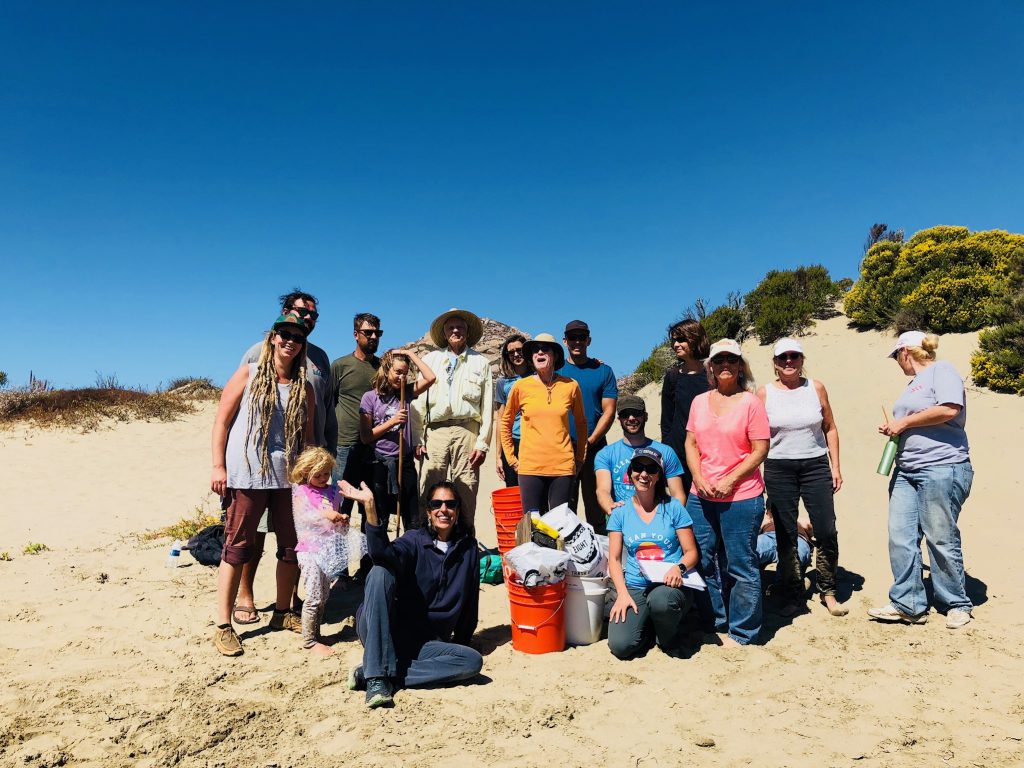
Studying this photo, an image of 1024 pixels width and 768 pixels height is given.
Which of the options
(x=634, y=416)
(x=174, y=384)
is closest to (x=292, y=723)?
(x=634, y=416)

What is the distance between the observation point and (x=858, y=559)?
5.74m

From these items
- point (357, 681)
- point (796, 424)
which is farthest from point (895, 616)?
point (357, 681)

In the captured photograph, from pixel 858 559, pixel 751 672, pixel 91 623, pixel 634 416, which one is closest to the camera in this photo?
pixel 751 672

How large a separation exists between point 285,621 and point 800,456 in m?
3.82

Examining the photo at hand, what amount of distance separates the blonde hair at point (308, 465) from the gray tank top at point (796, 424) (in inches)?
122

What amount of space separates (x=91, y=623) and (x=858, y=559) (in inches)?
258

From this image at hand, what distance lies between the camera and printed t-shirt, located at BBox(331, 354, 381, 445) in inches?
199

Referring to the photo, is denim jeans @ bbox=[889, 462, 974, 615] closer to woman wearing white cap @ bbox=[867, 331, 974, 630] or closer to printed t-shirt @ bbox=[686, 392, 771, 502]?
woman wearing white cap @ bbox=[867, 331, 974, 630]

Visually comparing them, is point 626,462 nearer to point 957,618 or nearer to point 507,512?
point 507,512

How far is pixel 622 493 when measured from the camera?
438cm

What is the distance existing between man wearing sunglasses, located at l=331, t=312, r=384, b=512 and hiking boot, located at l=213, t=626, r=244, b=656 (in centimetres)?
124

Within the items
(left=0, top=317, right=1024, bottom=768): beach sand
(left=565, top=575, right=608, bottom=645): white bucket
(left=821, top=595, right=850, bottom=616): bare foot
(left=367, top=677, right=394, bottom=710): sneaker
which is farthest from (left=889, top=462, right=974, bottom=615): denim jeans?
(left=367, top=677, right=394, bottom=710): sneaker

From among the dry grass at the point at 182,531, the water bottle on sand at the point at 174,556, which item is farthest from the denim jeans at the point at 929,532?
the dry grass at the point at 182,531

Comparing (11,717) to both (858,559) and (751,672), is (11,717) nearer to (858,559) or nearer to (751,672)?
(751,672)
